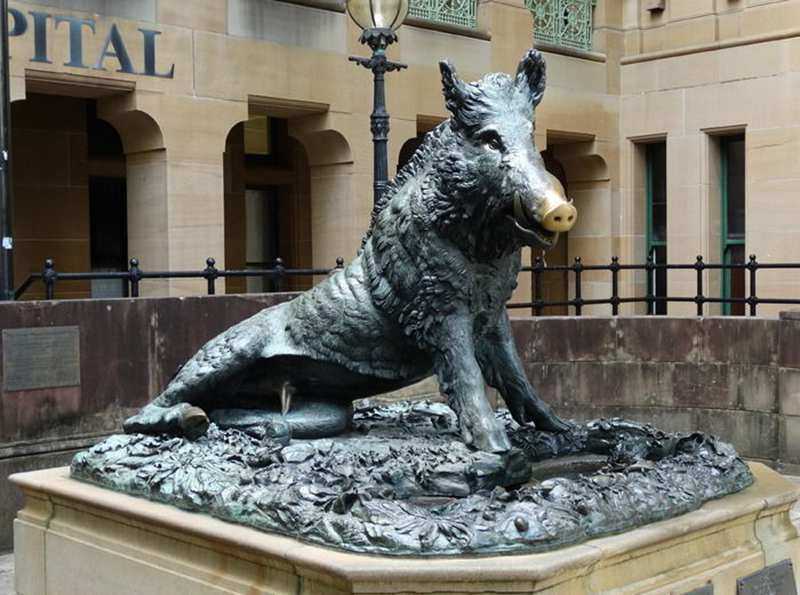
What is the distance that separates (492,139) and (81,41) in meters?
7.97

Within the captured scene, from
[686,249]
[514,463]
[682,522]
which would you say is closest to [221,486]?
[514,463]

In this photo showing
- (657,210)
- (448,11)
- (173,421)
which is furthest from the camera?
(657,210)

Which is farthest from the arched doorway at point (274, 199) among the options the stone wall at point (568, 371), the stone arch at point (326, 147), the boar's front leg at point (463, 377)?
the boar's front leg at point (463, 377)

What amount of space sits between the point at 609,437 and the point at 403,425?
111 cm

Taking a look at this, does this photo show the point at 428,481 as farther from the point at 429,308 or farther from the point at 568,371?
the point at 568,371

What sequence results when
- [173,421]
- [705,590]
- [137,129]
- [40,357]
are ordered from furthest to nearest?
[137,129], [40,357], [173,421], [705,590]

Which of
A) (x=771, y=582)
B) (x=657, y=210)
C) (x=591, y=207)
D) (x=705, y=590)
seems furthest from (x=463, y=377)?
Answer: (x=657, y=210)

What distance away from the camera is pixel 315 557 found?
4277 mm

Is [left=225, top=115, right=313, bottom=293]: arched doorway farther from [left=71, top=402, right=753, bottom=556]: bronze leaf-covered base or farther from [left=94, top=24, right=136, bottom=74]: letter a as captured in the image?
[left=71, top=402, right=753, bottom=556]: bronze leaf-covered base

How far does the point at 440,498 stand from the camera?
4762 millimetres

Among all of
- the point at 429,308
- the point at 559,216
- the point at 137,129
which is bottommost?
the point at 429,308

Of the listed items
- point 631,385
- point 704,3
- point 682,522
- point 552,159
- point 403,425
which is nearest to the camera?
point 682,522

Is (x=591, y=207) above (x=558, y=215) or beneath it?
above

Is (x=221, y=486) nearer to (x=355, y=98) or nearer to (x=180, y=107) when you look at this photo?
(x=180, y=107)
